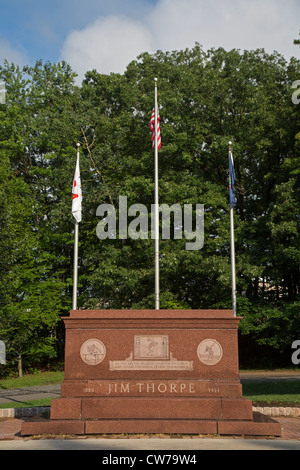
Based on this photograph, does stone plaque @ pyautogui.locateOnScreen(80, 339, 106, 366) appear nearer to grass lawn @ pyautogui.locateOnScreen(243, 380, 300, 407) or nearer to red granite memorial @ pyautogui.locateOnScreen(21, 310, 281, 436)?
red granite memorial @ pyautogui.locateOnScreen(21, 310, 281, 436)

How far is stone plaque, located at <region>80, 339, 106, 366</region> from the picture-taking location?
30.7 ft

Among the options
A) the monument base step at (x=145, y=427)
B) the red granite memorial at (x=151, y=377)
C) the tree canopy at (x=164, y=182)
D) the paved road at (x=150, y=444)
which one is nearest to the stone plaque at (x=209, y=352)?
the red granite memorial at (x=151, y=377)

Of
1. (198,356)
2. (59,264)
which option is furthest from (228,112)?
(198,356)

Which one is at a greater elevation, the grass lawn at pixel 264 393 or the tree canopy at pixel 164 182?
the tree canopy at pixel 164 182

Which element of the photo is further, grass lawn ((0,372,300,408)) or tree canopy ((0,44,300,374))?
tree canopy ((0,44,300,374))

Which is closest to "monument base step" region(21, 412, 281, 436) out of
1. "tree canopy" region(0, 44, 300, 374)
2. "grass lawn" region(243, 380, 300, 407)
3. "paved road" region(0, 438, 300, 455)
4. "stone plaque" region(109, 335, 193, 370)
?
"paved road" region(0, 438, 300, 455)

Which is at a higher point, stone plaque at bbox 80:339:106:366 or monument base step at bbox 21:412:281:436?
stone plaque at bbox 80:339:106:366

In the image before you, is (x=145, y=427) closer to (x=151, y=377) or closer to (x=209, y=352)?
(x=151, y=377)

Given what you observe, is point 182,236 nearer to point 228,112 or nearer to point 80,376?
point 228,112

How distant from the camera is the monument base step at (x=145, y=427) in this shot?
28.0ft

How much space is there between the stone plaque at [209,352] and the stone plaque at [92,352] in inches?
76.6

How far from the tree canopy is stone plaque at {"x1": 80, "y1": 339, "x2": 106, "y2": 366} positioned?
13.5m

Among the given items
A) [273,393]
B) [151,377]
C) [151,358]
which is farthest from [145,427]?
[273,393]

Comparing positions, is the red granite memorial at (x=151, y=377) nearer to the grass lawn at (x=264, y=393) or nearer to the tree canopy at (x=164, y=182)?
the grass lawn at (x=264, y=393)
